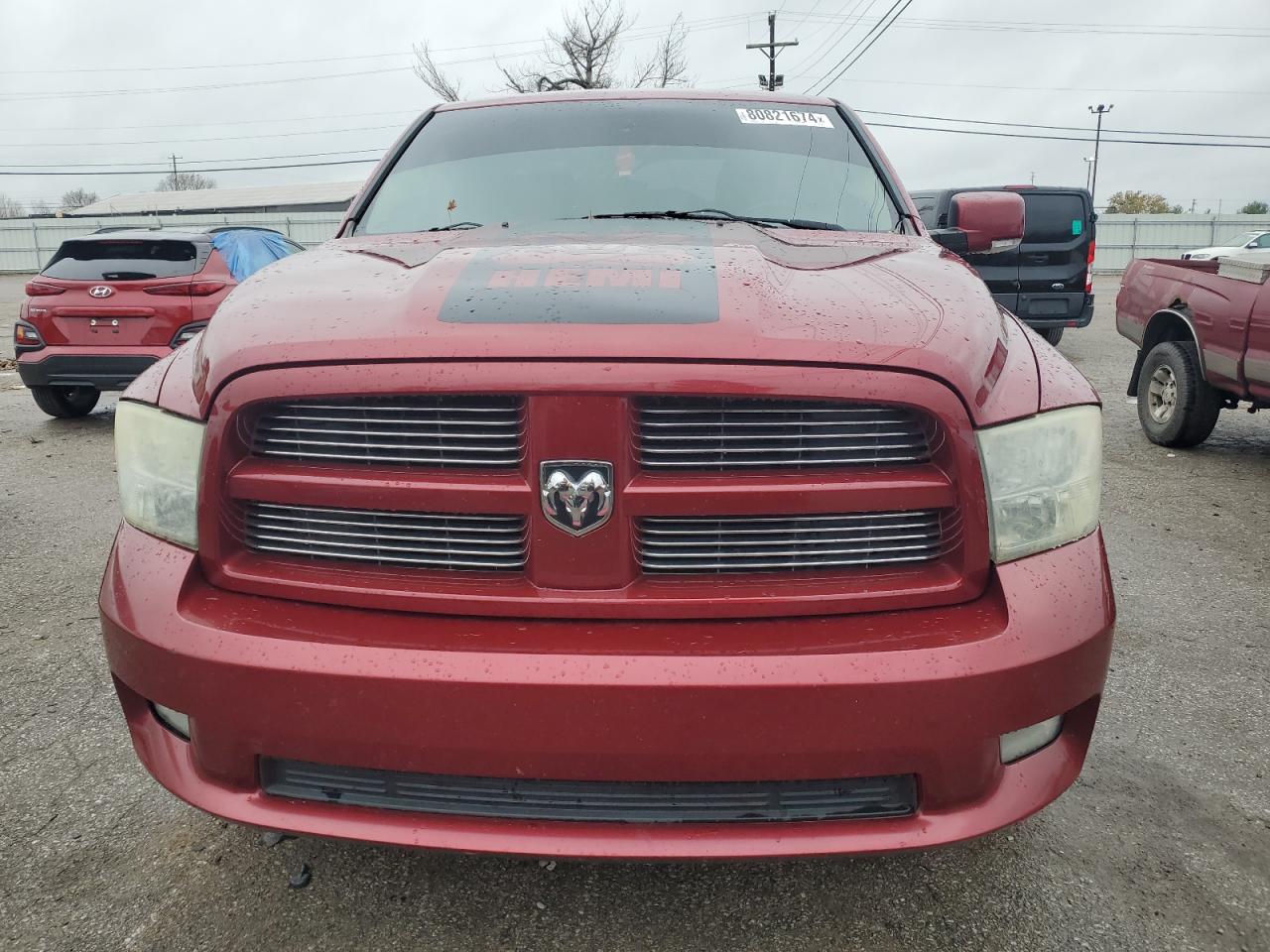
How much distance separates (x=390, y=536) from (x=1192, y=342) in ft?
21.0

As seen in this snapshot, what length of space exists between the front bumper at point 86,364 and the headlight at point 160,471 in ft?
19.9

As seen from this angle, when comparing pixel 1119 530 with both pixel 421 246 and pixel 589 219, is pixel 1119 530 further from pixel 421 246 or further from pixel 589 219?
pixel 421 246

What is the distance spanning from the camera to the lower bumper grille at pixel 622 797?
1498 mm

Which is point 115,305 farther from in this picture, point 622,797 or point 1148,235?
point 1148,235

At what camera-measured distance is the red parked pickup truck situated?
4.77 ft

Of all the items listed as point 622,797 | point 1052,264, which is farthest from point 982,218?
point 1052,264

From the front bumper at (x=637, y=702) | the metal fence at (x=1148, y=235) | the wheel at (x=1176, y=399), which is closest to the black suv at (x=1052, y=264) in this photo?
the wheel at (x=1176, y=399)

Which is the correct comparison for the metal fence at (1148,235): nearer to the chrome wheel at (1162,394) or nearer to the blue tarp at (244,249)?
the chrome wheel at (1162,394)

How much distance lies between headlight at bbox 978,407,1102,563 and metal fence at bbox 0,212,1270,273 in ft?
119

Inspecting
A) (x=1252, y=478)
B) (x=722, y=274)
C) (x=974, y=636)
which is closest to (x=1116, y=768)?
(x=974, y=636)

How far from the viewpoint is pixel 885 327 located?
1.61 meters

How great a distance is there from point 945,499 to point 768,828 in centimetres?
60

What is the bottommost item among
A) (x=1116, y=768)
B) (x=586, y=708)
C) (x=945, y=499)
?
(x=1116, y=768)

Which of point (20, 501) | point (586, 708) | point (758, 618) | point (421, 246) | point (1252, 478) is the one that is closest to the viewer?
point (586, 708)
